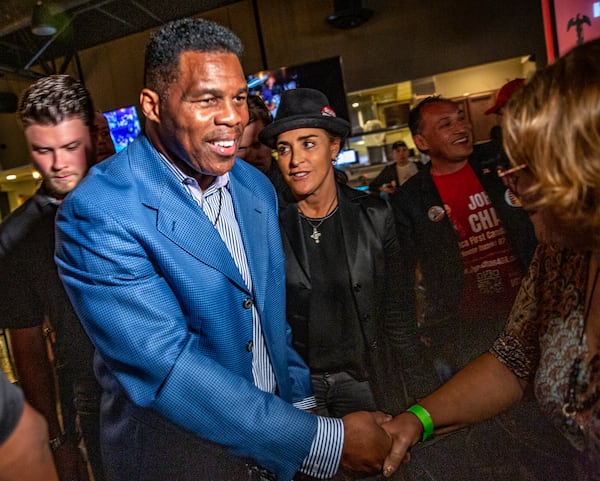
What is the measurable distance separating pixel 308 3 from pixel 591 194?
789 centimetres

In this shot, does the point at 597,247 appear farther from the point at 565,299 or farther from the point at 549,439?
the point at 549,439

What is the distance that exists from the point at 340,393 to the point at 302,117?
50.9 inches

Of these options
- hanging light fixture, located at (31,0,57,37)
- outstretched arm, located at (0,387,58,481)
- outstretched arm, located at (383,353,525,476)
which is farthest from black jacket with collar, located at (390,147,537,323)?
hanging light fixture, located at (31,0,57,37)

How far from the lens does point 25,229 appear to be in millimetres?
1902

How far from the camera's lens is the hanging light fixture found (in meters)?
6.39

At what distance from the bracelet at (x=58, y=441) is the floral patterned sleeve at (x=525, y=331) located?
1.85 m

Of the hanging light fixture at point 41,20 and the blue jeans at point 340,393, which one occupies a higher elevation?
the hanging light fixture at point 41,20

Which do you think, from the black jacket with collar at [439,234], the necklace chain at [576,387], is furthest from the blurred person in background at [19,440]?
the black jacket with collar at [439,234]

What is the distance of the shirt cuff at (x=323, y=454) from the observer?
1.32 metres

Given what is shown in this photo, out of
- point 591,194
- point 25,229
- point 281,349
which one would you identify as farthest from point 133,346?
point 591,194

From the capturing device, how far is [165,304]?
51.2 inches

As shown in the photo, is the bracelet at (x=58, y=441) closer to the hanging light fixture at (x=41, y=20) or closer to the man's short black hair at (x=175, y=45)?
the man's short black hair at (x=175, y=45)

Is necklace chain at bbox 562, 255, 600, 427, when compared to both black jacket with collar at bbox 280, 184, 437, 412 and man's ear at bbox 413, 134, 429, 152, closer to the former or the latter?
black jacket with collar at bbox 280, 184, 437, 412

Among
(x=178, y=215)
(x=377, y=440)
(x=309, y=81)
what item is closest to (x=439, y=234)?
(x=377, y=440)
